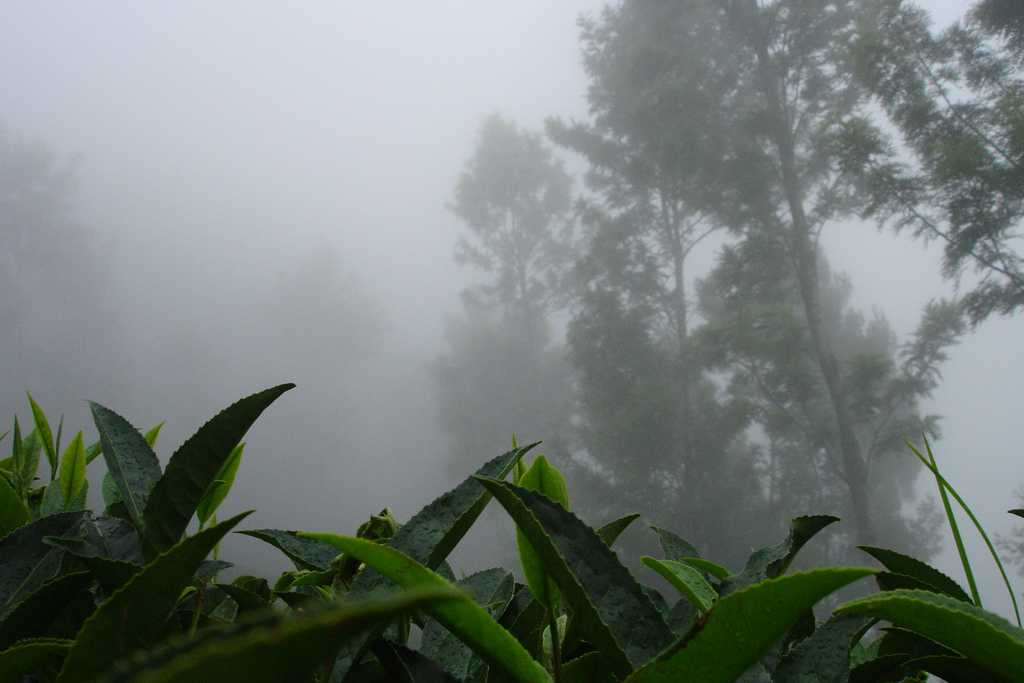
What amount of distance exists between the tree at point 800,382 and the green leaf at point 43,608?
32.1 feet

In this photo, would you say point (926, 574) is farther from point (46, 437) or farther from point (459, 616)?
point (46, 437)

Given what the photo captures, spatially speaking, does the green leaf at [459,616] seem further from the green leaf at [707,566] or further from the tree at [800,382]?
the tree at [800,382]

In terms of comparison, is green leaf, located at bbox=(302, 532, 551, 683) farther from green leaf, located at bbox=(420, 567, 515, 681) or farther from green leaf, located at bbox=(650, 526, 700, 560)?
green leaf, located at bbox=(650, 526, 700, 560)

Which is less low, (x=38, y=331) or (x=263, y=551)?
(x=38, y=331)

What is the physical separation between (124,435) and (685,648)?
1.12 feet

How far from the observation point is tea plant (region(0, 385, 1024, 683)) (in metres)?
0.14

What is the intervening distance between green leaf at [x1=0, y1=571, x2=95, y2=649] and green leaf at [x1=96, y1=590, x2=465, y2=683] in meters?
0.22

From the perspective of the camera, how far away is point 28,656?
0.23 meters

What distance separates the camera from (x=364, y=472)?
86.8ft

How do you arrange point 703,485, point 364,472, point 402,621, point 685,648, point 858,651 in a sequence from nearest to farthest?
1. point 685,648
2. point 402,621
3. point 858,651
4. point 703,485
5. point 364,472

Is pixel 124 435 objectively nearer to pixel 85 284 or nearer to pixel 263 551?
pixel 263 551

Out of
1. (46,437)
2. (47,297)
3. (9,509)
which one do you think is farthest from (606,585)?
(47,297)

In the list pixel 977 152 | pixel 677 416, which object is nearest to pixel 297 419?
pixel 677 416

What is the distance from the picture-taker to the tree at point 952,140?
7.09m
